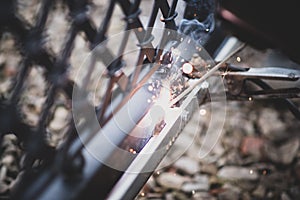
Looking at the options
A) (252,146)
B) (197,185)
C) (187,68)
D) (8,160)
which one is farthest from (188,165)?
Answer: (8,160)

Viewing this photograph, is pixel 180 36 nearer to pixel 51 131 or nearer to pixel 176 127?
pixel 176 127

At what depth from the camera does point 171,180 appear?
189 cm

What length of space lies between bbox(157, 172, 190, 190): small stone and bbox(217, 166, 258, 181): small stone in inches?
6.8

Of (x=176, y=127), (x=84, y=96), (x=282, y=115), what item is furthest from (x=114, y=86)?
(x=282, y=115)

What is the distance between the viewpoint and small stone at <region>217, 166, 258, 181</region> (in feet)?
6.24

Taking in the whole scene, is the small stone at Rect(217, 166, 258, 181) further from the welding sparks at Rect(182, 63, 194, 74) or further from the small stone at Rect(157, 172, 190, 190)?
the welding sparks at Rect(182, 63, 194, 74)

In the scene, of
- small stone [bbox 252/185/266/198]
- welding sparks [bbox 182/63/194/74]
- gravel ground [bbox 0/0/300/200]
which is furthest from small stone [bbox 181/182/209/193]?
welding sparks [bbox 182/63/194/74]

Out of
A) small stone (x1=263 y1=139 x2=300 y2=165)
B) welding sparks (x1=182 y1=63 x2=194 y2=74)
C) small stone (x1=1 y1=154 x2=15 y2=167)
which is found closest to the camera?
welding sparks (x1=182 y1=63 x2=194 y2=74)

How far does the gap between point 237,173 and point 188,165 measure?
0.77 ft

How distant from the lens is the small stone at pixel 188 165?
1.92 m

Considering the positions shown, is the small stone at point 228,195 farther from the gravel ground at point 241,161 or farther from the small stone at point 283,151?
the small stone at point 283,151

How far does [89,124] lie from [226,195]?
2.39 feet

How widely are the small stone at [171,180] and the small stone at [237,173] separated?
172mm

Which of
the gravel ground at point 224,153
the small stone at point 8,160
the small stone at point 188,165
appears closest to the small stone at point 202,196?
the gravel ground at point 224,153
